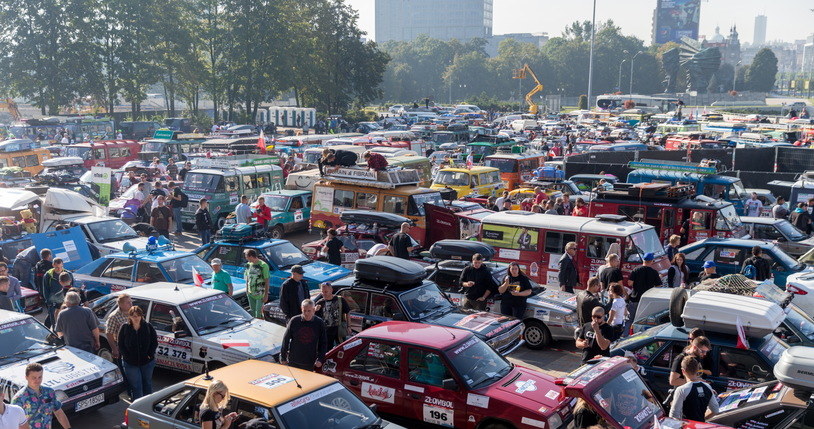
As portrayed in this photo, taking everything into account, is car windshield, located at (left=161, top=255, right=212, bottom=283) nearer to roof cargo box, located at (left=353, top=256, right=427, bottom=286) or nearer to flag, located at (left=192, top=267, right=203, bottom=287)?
flag, located at (left=192, top=267, right=203, bottom=287)

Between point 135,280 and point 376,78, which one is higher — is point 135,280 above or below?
below

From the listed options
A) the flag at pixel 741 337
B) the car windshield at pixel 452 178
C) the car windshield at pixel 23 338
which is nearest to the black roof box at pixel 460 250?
the flag at pixel 741 337

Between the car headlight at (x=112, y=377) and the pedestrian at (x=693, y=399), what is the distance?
6.62 m

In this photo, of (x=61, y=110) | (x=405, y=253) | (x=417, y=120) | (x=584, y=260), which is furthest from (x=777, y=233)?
(x=61, y=110)

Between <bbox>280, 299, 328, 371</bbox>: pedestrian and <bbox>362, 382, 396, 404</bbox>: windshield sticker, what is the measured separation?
2.61 feet

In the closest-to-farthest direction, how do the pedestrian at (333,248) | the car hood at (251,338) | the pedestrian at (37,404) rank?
the pedestrian at (37,404)
the car hood at (251,338)
the pedestrian at (333,248)

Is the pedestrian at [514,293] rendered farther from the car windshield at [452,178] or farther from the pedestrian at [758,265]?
the car windshield at [452,178]

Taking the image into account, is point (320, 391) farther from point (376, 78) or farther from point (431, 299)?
point (376, 78)

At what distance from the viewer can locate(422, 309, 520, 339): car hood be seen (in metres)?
10.3

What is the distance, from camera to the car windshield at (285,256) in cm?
1401

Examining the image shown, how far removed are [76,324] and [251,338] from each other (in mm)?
2304

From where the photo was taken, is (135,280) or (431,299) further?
(135,280)

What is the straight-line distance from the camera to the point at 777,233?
1759 cm

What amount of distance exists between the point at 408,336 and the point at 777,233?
41.8 feet
